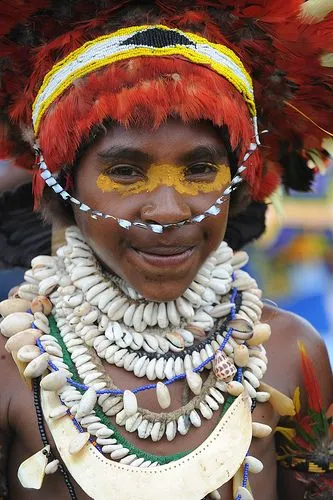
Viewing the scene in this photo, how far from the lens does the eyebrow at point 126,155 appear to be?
5.89ft

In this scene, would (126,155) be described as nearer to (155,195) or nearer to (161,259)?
(155,195)

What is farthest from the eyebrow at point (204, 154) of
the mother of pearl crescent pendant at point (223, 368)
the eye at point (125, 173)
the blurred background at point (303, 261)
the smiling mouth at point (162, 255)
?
the blurred background at point (303, 261)

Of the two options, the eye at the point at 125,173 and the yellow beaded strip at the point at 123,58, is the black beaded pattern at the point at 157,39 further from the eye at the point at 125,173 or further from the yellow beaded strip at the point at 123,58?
the eye at the point at 125,173

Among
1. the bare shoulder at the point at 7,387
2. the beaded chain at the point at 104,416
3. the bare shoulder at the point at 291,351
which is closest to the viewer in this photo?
the beaded chain at the point at 104,416

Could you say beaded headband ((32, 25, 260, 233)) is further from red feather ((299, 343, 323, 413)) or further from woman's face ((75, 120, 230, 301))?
red feather ((299, 343, 323, 413))

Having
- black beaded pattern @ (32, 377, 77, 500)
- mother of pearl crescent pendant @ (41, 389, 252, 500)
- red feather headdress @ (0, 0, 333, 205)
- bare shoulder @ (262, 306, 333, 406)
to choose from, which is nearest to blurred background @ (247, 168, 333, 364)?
bare shoulder @ (262, 306, 333, 406)

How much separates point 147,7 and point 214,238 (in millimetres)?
577

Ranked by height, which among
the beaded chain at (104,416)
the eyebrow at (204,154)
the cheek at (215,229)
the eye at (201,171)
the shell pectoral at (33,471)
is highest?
the eyebrow at (204,154)

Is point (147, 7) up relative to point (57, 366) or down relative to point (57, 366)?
up

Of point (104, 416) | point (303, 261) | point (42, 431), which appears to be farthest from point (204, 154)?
point (303, 261)

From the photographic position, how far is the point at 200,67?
72.2 inches

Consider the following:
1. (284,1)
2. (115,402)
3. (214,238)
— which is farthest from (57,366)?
(284,1)

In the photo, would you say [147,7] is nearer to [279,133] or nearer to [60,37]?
[60,37]

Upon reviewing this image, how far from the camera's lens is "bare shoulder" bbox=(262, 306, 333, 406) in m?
2.21
